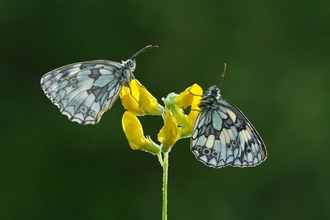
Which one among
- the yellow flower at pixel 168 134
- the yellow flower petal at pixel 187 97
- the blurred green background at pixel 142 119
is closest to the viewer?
the yellow flower at pixel 168 134

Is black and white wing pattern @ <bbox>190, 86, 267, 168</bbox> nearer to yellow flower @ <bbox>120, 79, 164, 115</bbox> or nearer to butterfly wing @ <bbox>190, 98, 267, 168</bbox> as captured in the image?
butterfly wing @ <bbox>190, 98, 267, 168</bbox>

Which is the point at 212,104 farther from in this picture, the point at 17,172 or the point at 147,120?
the point at 17,172

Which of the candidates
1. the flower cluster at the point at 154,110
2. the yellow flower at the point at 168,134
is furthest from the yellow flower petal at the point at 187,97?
the yellow flower at the point at 168,134

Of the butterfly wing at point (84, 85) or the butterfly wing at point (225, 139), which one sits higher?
the butterfly wing at point (84, 85)

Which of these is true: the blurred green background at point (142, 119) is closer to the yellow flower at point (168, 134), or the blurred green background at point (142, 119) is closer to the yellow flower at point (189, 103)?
the yellow flower at point (189, 103)

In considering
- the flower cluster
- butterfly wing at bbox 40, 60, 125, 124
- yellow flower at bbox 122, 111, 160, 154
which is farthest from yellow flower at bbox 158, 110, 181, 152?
butterfly wing at bbox 40, 60, 125, 124

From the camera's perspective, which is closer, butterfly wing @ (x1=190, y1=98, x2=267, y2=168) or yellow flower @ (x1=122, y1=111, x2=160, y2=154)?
butterfly wing @ (x1=190, y1=98, x2=267, y2=168)

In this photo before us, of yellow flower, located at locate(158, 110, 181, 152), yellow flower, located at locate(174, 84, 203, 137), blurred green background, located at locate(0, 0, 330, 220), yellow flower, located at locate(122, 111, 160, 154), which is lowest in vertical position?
yellow flower, located at locate(158, 110, 181, 152)
